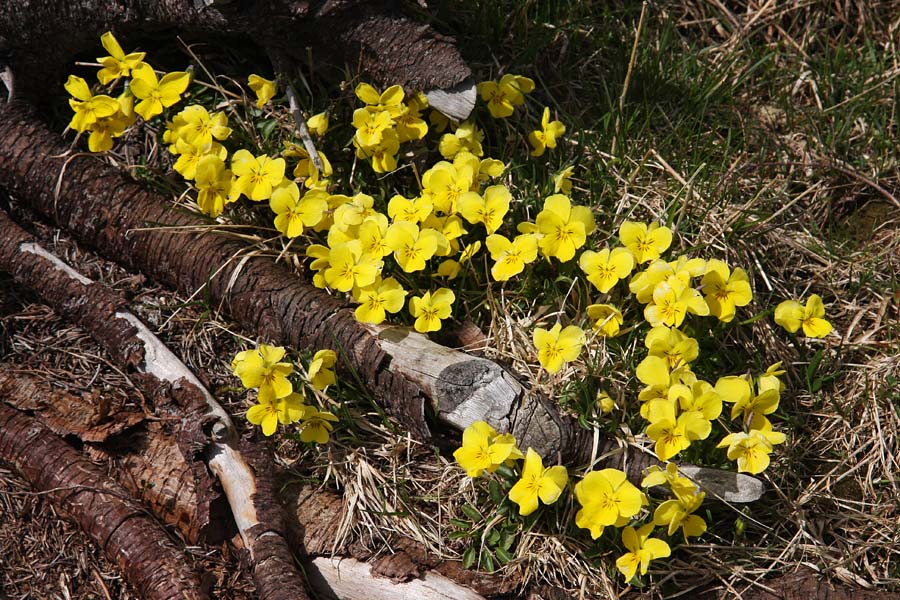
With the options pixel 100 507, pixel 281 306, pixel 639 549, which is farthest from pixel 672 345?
pixel 100 507

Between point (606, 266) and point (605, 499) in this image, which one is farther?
point (606, 266)

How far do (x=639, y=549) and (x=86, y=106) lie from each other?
2.10 m

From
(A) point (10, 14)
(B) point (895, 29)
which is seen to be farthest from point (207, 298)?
(B) point (895, 29)

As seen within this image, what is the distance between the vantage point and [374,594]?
7.72ft

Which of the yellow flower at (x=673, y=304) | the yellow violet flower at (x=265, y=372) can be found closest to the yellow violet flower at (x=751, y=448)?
the yellow flower at (x=673, y=304)

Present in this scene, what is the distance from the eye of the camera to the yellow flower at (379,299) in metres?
2.43

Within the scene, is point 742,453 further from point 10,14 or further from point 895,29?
point 10,14

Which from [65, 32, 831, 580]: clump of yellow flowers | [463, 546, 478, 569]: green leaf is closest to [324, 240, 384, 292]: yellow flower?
[65, 32, 831, 580]: clump of yellow flowers

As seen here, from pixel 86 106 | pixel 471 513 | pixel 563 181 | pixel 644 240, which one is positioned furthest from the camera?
pixel 563 181

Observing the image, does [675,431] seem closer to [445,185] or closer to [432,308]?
[432,308]

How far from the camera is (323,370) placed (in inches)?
94.3

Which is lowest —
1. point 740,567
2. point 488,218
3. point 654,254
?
point 740,567

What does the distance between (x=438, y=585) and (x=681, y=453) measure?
80cm

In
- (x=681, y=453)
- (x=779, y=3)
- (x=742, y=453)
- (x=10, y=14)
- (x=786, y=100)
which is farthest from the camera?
(x=779, y=3)
